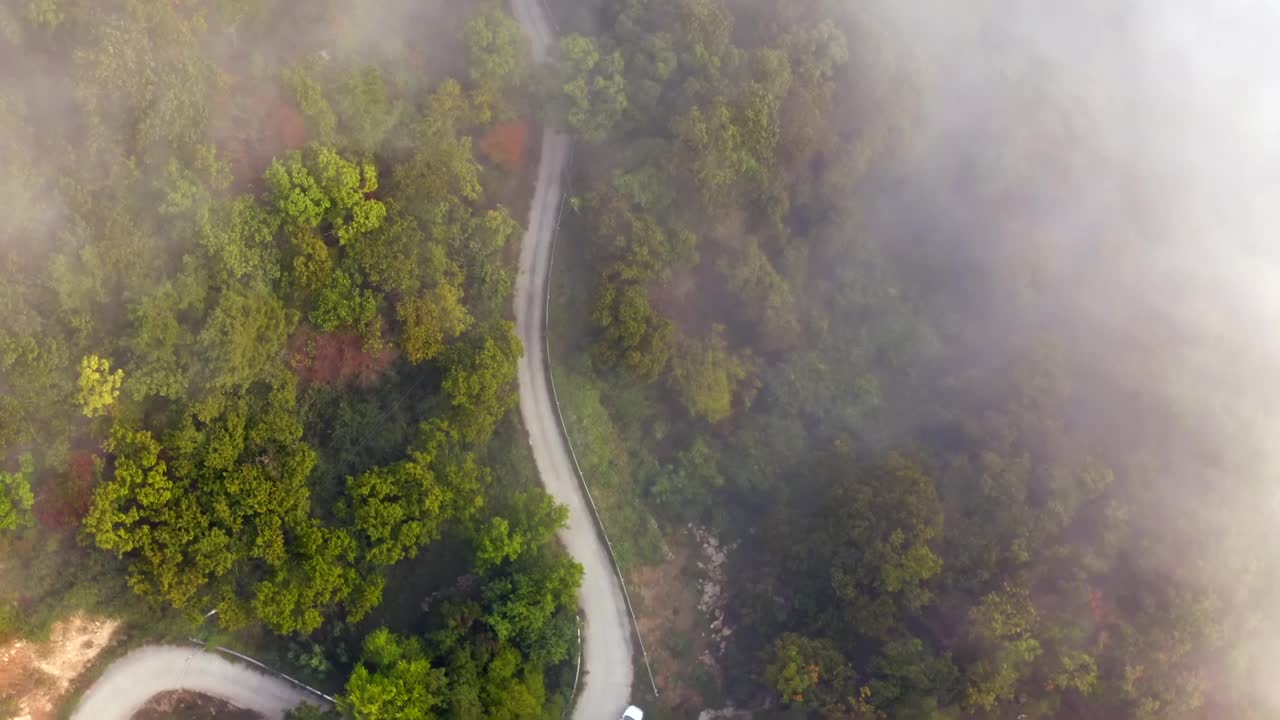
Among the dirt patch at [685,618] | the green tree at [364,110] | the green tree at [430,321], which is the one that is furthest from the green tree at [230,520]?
the dirt patch at [685,618]

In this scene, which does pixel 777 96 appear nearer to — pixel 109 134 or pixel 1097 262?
pixel 1097 262

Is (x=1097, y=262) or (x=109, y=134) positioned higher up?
(x=109, y=134)

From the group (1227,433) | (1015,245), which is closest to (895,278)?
(1015,245)

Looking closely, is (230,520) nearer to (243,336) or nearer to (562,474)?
(243,336)

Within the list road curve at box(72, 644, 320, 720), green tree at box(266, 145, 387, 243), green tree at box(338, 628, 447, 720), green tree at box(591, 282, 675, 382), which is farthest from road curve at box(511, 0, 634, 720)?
road curve at box(72, 644, 320, 720)

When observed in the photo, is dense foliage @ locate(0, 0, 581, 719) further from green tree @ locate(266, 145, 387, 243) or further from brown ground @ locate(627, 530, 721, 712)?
brown ground @ locate(627, 530, 721, 712)

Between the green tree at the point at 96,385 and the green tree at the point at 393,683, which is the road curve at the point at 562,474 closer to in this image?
the green tree at the point at 393,683
